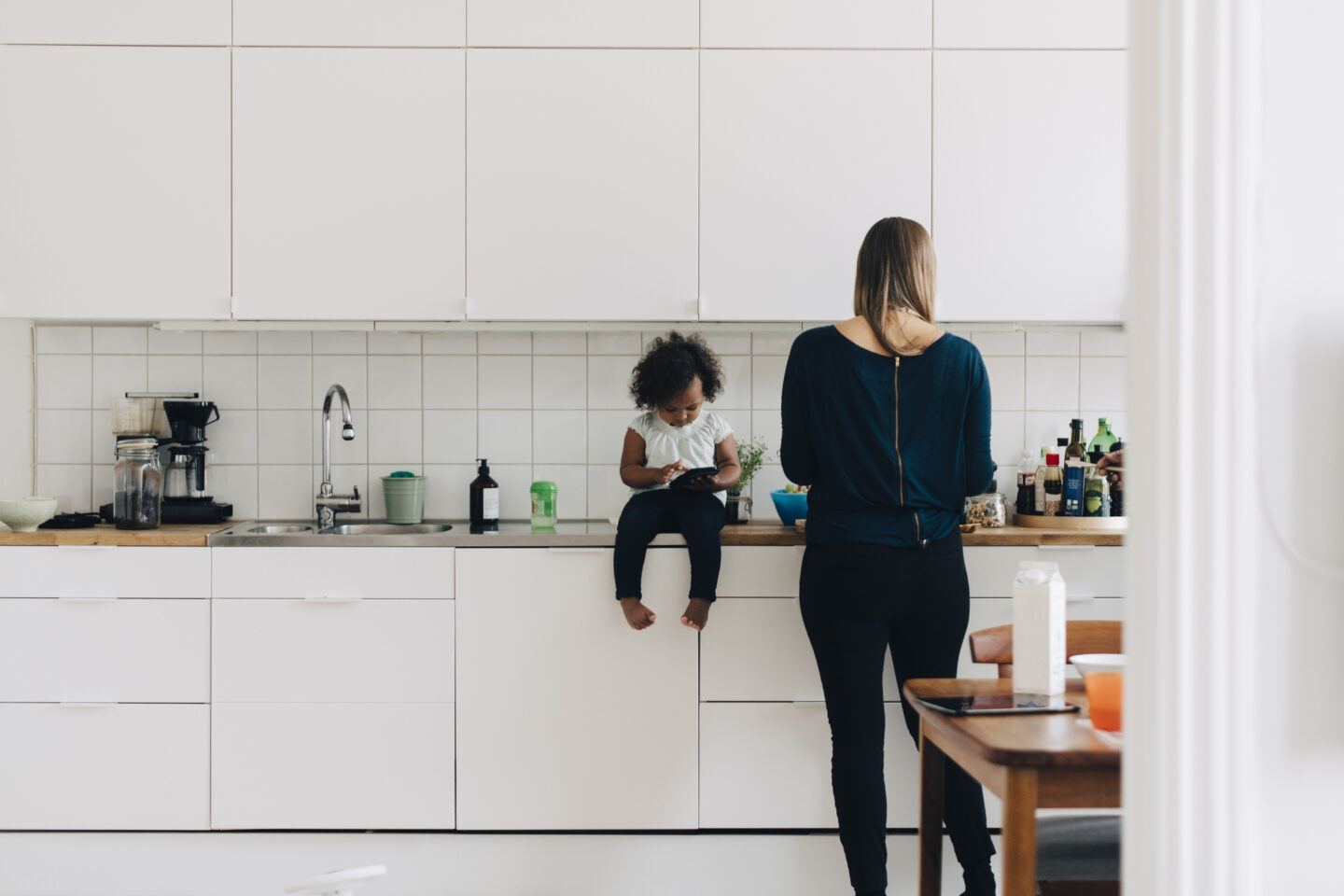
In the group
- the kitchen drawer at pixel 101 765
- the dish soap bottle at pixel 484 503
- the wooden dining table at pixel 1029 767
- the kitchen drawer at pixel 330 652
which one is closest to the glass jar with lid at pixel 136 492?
the kitchen drawer at pixel 330 652

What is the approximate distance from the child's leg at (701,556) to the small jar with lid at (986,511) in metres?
0.72

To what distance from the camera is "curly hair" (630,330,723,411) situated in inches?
106

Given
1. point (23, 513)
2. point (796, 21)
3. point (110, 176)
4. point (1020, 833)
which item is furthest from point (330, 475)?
point (1020, 833)

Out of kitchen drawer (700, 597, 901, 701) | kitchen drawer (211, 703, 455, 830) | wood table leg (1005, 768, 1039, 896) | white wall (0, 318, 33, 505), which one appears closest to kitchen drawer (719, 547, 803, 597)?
kitchen drawer (700, 597, 901, 701)

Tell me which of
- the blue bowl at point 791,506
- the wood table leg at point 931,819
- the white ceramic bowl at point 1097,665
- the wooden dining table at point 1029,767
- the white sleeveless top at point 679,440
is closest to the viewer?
the wooden dining table at point 1029,767

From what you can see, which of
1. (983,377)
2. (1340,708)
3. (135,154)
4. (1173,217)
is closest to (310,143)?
(135,154)

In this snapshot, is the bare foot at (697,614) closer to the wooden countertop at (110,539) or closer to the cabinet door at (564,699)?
the cabinet door at (564,699)

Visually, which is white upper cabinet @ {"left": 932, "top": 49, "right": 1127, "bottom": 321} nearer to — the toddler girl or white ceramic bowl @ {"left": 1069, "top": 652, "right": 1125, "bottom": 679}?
the toddler girl

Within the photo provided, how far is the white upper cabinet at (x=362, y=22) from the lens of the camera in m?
2.82

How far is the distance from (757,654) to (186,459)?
174cm

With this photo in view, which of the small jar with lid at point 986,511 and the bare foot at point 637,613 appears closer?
the bare foot at point 637,613

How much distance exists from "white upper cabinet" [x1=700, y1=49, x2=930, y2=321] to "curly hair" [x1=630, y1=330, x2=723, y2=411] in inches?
4.5

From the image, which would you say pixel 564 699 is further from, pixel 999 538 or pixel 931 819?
pixel 931 819

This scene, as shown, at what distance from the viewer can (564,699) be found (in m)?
2.65
